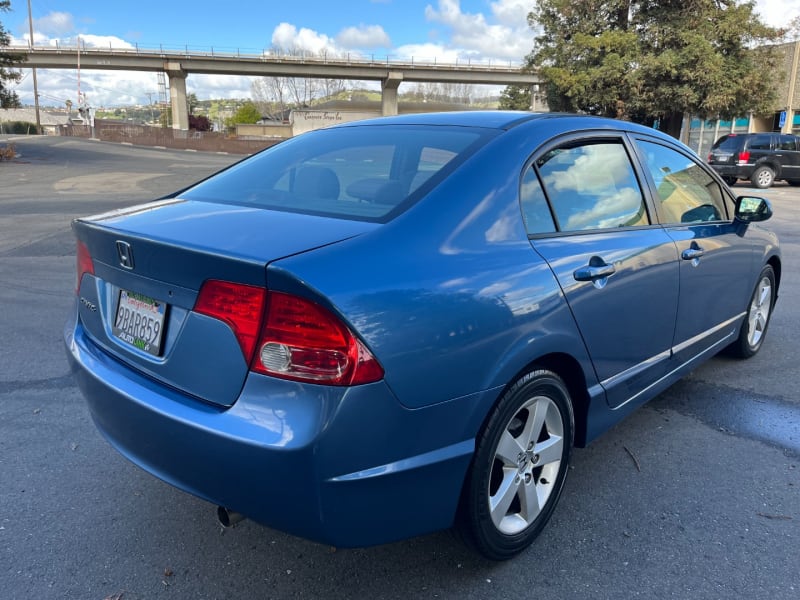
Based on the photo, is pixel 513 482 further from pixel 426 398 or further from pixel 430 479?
pixel 426 398

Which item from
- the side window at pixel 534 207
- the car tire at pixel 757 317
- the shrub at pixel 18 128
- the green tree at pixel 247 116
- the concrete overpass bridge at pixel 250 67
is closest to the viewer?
the side window at pixel 534 207

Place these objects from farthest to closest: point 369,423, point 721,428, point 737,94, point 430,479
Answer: point 737,94, point 721,428, point 430,479, point 369,423

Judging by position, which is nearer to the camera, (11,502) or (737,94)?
(11,502)

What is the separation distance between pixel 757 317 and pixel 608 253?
2.67 meters

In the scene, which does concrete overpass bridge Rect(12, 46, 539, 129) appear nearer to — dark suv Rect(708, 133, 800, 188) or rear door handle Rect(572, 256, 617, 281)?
dark suv Rect(708, 133, 800, 188)

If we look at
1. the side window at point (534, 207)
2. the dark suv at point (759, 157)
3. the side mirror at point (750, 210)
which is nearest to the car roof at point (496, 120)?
the side window at point (534, 207)

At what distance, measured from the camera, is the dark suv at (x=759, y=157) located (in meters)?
19.6

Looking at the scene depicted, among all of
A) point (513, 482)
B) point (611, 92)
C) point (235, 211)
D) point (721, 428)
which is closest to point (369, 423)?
point (513, 482)

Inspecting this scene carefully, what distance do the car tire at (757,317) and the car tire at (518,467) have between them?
2.57 meters

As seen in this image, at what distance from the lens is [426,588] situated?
2.31 meters

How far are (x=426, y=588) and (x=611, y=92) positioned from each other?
30.1 metres

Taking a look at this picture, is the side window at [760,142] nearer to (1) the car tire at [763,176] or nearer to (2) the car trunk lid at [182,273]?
(1) the car tire at [763,176]

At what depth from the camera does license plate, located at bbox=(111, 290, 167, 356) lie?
6.96 ft

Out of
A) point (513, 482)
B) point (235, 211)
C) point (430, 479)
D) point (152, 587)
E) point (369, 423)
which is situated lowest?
point (152, 587)
